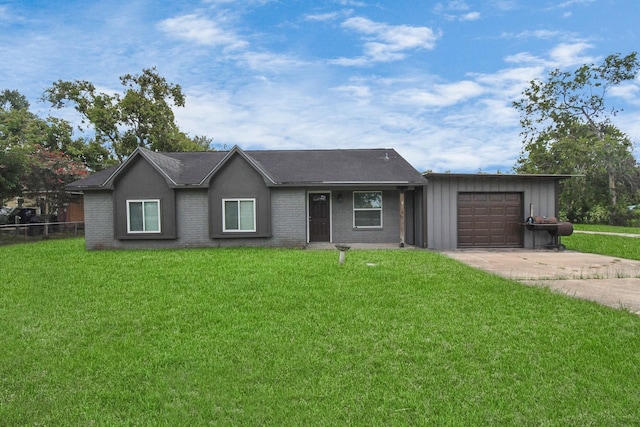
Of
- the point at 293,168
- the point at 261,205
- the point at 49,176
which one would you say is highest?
the point at 49,176

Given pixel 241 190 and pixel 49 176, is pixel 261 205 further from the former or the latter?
pixel 49 176

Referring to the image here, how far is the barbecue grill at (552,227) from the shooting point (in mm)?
12742

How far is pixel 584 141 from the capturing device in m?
28.7

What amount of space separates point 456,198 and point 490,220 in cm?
170

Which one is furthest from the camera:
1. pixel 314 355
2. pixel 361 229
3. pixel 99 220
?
pixel 361 229

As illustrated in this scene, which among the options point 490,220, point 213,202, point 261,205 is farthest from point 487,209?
point 213,202

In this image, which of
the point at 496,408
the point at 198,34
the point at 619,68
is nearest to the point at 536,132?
the point at 619,68

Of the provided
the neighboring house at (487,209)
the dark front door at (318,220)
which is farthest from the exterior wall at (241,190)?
the neighboring house at (487,209)

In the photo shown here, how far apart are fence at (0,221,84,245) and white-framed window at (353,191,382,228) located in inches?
617

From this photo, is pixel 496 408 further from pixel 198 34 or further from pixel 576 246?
pixel 198 34

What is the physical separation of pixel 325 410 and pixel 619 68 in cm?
3846

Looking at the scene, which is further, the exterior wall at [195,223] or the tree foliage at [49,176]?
the tree foliage at [49,176]

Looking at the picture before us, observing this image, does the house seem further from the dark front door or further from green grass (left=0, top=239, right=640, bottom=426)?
green grass (left=0, top=239, right=640, bottom=426)

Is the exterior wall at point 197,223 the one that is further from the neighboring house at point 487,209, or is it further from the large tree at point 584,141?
the large tree at point 584,141
